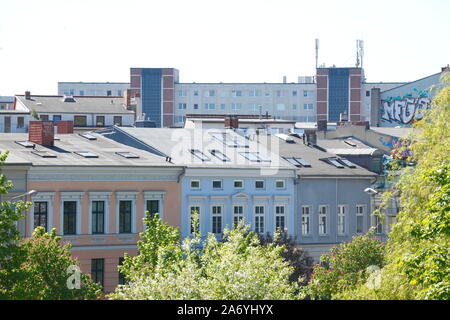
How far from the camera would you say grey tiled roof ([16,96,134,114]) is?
126m

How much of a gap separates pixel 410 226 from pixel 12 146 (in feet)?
120

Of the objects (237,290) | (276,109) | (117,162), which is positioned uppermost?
(276,109)

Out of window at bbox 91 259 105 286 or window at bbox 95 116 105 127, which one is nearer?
window at bbox 91 259 105 286

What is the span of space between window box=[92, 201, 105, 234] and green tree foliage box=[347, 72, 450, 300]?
2494 centimetres

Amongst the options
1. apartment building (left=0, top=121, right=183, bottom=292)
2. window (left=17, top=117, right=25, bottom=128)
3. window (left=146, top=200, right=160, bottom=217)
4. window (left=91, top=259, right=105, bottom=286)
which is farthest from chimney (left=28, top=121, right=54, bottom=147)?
window (left=17, top=117, right=25, bottom=128)

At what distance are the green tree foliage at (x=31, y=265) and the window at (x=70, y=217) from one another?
1385 centimetres

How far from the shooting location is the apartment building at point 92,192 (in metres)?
60.4

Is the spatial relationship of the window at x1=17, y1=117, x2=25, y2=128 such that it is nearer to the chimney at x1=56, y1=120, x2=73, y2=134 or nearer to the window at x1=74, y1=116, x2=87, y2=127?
the window at x1=74, y1=116, x2=87, y2=127

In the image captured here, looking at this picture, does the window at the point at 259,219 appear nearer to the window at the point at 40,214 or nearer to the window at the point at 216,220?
the window at the point at 216,220

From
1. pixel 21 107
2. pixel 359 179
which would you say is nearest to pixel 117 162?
pixel 359 179

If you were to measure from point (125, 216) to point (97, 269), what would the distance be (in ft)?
11.6

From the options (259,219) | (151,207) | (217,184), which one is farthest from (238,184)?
(151,207)
